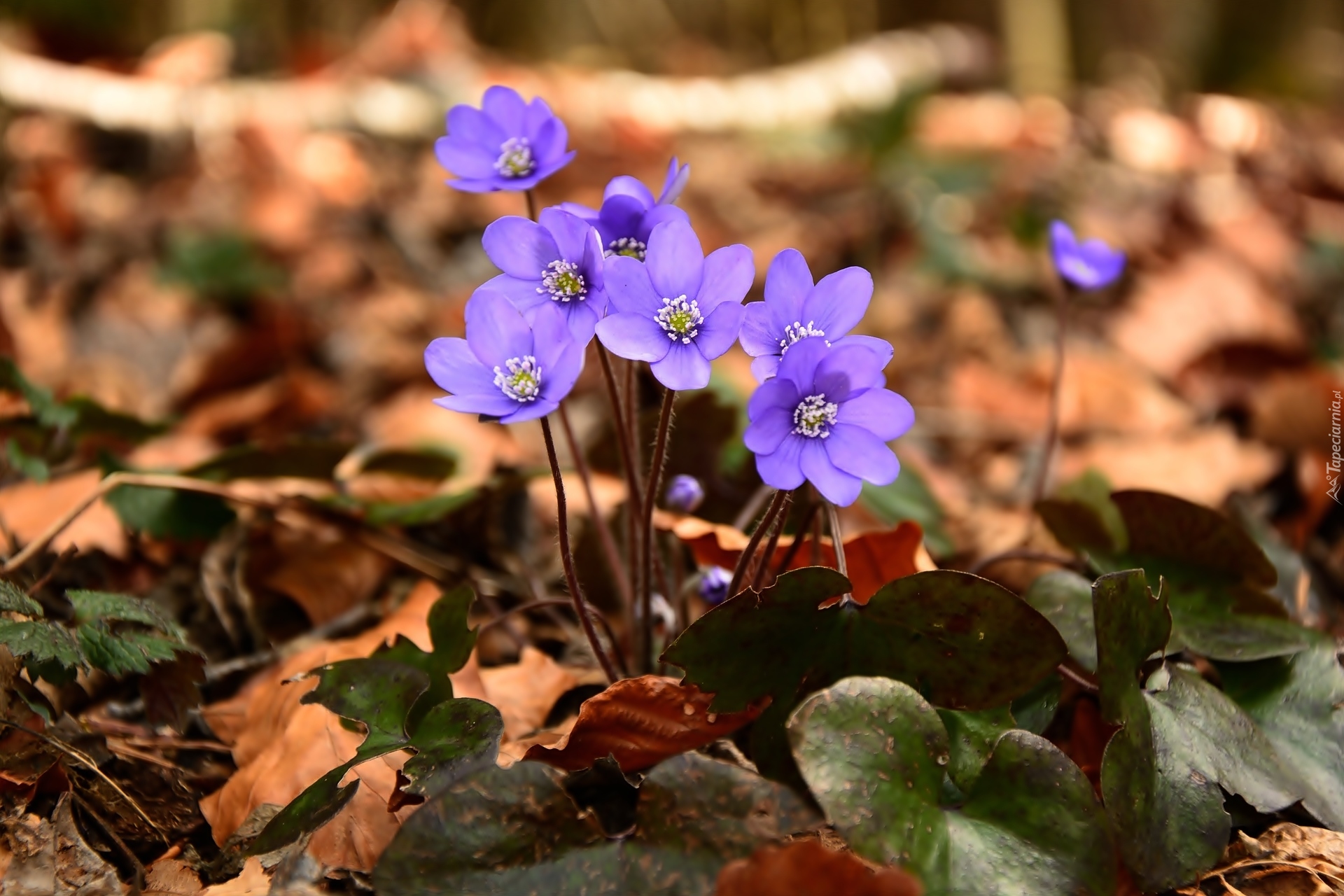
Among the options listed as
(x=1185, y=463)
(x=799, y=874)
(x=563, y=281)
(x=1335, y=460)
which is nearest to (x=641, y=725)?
(x=799, y=874)

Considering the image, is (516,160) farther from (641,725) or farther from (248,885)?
(248,885)

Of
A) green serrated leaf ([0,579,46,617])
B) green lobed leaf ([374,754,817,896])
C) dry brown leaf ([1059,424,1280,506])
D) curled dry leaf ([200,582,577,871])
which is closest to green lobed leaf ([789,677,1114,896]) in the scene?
green lobed leaf ([374,754,817,896])

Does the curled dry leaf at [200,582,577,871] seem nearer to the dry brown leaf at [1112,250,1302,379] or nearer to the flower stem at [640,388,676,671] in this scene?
the flower stem at [640,388,676,671]

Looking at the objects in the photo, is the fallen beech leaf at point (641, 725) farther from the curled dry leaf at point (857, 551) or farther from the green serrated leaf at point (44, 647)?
the green serrated leaf at point (44, 647)

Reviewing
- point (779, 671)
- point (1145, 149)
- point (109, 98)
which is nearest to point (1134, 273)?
point (1145, 149)

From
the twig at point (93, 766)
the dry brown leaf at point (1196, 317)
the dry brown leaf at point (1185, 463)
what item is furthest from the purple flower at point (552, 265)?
the dry brown leaf at point (1196, 317)
